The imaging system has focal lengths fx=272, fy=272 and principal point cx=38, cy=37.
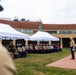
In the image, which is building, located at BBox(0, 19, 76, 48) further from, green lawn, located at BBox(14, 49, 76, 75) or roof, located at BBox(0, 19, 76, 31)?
green lawn, located at BBox(14, 49, 76, 75)

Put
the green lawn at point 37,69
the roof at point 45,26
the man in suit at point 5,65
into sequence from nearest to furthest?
the man in suit at point 5,65
the green lawn at point 37,69
the roof at point 45,26

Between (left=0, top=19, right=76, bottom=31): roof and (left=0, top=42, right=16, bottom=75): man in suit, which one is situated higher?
(left=0, top=19, right=76, bottom=31): roof

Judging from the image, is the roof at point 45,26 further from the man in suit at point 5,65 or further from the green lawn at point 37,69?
the man in suit at point 5,65

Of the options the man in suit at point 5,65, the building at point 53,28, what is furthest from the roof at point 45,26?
the man in suit at point 5,65

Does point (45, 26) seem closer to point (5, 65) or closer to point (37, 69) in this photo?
point (37, 69)

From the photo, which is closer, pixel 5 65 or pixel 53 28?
pixel 5 65

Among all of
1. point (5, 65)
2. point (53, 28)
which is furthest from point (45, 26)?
point (5, 65)

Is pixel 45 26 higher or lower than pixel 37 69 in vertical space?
higher

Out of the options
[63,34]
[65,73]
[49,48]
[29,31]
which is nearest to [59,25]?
[63,34]

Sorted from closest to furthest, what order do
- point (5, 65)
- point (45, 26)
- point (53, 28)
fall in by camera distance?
point (5, 65)
point (53, 28)
point (45, 26)

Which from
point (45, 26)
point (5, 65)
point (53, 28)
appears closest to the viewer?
point (5, 65)

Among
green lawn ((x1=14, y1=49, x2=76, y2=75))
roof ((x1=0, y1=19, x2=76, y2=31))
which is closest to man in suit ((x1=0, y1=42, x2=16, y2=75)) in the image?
green lawn ((x1=14, y1=49, x2=76, y2=75))

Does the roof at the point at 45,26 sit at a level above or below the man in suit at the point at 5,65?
above

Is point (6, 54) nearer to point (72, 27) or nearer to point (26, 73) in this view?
point (26, 73)
